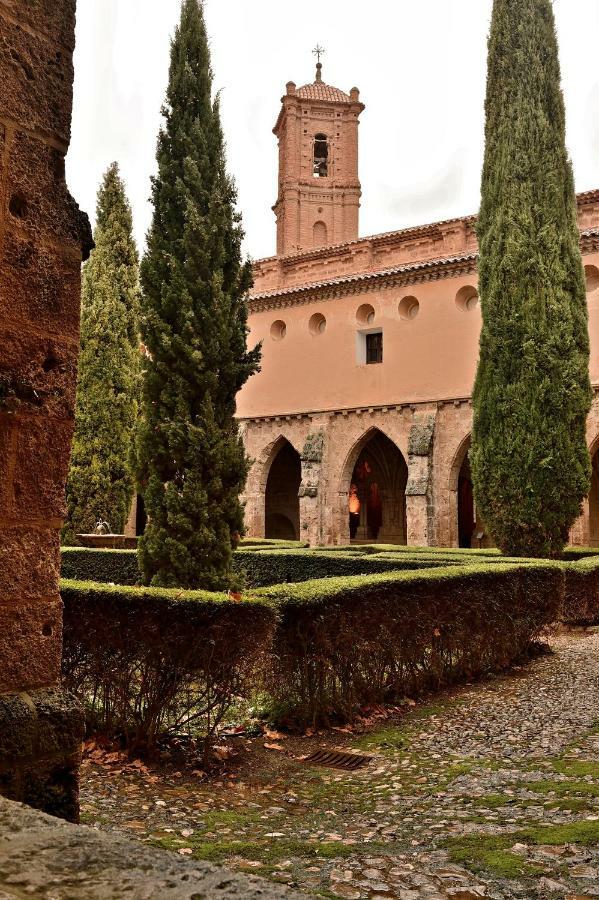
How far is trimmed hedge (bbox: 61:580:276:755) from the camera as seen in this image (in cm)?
466

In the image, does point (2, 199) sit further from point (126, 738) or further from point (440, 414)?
point (440, 414)

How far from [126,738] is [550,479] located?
10.8m

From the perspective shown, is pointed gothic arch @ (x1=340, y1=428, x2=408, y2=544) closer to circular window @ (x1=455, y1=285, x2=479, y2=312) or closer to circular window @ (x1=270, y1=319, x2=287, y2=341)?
circular window @ (x1=270, y1=319, x2=287, y2=341)

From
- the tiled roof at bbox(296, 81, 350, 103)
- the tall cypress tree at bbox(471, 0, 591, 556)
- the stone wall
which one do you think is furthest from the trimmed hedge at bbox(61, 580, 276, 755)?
the tiled roof at bbox(296, 81, 350, 103)

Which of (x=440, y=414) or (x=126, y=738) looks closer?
(x=126, y=738)

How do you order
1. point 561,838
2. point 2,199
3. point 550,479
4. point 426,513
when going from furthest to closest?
1. point 426,513
2. point 550,479
3. point 561,838
4. point 2,199

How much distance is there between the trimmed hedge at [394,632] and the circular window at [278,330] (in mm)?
18769

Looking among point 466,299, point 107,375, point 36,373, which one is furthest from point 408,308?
point 36,373

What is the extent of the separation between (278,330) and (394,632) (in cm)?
2100

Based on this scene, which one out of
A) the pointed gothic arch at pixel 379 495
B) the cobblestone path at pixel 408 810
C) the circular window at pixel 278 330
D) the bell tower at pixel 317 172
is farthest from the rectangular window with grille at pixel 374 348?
the cobblestone path at pixel 408 810

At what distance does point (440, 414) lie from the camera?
2244cm

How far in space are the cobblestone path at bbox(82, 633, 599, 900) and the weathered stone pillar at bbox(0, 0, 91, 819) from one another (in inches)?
50.1

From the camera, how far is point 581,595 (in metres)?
10.6

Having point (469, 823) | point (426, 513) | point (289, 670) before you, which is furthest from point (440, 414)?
point (469, 823)
